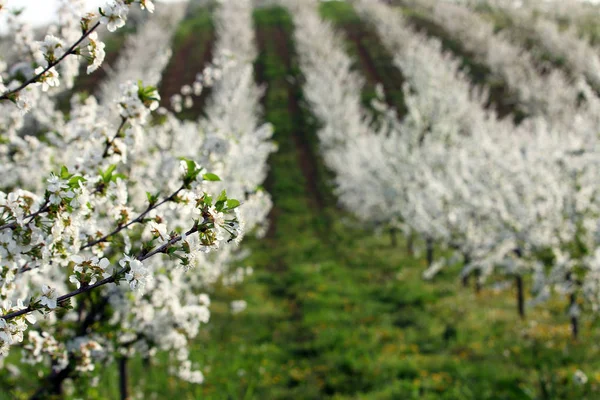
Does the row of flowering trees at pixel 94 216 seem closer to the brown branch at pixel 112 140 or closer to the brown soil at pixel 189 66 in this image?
the brown branch at pixel 112 140

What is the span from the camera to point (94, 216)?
12.2ft

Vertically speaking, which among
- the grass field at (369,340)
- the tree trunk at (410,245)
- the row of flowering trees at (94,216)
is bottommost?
the tree trunk at (410,245)

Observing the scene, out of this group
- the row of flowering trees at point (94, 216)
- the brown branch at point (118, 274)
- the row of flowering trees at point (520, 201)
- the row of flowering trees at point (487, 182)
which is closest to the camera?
the brown branch at point (118, 274)

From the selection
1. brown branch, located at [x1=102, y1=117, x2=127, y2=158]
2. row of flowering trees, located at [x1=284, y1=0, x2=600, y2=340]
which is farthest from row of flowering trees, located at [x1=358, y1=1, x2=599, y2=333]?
brown branch, located at [x1=102, y1=117, x2=127, y2=158]

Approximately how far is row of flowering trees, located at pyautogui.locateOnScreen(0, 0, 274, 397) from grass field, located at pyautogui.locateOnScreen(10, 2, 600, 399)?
102 centimetres

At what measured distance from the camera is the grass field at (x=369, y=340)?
816cm

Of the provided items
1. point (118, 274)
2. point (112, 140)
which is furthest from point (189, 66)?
point (118, 274)

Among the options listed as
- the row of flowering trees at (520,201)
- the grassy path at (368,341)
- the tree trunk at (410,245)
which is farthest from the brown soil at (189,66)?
the grassy path at (368,341)

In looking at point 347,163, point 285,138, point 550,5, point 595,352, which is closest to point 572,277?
point 595,352

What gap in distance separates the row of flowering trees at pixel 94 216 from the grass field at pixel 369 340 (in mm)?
1019

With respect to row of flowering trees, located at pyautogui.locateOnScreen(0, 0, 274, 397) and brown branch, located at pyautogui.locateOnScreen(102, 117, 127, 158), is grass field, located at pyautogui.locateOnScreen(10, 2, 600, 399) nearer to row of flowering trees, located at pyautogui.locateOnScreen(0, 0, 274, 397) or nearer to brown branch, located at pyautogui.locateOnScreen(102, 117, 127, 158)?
row of flowering trees, located at pyautogui.locateOnScreen(0, 0, 274, 397)

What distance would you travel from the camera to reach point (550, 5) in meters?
80.6

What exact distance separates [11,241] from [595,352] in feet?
30.4

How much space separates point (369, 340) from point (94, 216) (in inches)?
307
